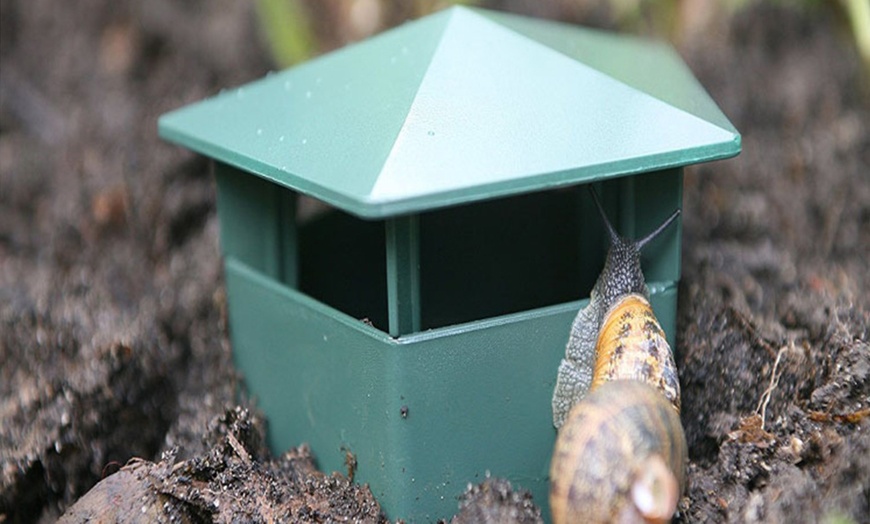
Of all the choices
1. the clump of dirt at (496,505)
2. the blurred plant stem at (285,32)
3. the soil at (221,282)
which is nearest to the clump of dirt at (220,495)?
the soil at (221,282)

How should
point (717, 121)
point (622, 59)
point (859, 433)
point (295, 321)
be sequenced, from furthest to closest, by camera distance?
point (622, 59)
point (295, 321)
point (717, 121)
point (859, 433)

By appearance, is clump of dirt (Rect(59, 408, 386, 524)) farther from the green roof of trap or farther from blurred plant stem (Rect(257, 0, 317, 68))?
blurred plant stem (Rect(257, 0, 317, 68))

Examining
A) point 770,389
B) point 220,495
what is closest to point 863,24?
point 770,389

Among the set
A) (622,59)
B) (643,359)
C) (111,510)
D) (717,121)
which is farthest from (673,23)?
(111,510)

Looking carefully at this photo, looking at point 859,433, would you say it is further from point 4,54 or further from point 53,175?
point 4,54

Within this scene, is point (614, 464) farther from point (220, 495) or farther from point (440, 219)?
point (440, 219)

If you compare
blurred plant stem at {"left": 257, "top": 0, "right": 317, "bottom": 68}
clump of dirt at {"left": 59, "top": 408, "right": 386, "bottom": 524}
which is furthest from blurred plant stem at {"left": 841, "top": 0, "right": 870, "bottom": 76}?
clump of dirt at {"left": 59, "top": 408, "right": 386, "bottom": 524}

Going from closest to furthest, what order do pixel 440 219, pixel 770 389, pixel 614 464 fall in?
pixel 614 464, pixel 770 389, pixel 440 219
